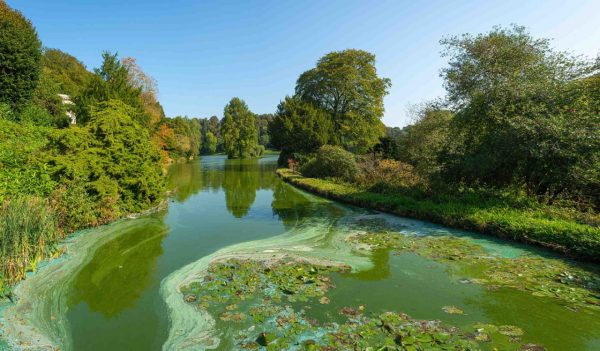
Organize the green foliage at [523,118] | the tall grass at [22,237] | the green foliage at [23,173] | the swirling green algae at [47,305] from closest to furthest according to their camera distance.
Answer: the swirling green algae at [47,305], the tall grass at [22,237], the green foliage at [23,173], the green foliage at [523,118]

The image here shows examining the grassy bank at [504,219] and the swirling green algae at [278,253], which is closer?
the swirling green algae at [278,253]

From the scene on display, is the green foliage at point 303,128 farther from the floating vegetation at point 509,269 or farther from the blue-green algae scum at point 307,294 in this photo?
the floating vegetation at point 509,269

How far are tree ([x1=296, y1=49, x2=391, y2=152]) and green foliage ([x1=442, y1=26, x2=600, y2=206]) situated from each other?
17.3 meters

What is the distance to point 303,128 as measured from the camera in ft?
113

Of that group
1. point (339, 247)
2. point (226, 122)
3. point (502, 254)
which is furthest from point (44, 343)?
point (226, 122)

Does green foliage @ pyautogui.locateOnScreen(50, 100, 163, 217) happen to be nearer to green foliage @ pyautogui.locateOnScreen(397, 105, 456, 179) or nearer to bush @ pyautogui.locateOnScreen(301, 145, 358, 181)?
bush @ pyautogui.locateOnScreen(301, 145, 358, 181)

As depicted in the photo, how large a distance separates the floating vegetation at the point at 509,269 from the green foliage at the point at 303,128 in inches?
968

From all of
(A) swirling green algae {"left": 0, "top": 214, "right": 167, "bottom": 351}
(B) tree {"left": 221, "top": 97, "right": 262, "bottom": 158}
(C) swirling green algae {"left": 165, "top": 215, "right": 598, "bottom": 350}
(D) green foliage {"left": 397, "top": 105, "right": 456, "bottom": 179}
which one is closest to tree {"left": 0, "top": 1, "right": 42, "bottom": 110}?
(A) swirling green algae {"left": 0, "top": 214, "right": 167, "bottom": 351}

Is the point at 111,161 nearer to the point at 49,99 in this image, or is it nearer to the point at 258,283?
the point at 258,283

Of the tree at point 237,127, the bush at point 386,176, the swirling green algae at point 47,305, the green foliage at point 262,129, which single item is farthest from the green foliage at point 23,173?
the green foliage at point 262,129

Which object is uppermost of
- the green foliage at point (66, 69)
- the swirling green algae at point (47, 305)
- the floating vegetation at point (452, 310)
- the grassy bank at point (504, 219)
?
the green foliage at point (66, 69)

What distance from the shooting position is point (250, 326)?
548 centimetres

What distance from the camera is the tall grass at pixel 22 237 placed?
6945 millimetres

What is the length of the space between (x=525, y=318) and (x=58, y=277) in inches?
373
